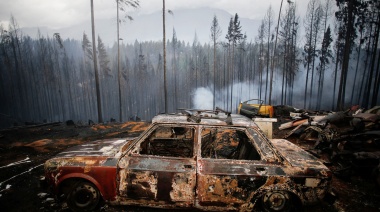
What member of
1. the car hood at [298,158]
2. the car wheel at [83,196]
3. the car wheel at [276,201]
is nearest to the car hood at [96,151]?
the car wheel at [83,196]

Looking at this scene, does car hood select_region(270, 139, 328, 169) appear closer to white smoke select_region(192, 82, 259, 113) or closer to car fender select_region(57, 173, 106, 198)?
car fender select_region(57, 173, 106, 198)

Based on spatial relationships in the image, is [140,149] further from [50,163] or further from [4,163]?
[4,163]

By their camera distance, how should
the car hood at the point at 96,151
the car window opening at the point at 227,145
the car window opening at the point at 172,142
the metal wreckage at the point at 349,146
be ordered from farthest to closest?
1. the metal wreckage at the point at 349,146
2. the car window opening at the point at 172,142
3. the car window opening at the point at 227,145
4. the car hood at the point at 96,151

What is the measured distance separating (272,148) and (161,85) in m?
63.2

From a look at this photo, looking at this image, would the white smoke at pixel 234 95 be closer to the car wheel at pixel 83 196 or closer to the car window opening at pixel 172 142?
the car window opening at pixel 172 142

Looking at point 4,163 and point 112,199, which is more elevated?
point 112,199

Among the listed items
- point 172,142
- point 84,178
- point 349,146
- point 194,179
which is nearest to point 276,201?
point 194,179

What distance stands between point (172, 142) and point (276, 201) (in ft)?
7.70

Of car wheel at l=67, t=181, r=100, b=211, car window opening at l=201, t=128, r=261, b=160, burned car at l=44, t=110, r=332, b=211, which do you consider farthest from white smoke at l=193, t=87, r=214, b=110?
car wheel at l=67, t=181, r=100, b=211

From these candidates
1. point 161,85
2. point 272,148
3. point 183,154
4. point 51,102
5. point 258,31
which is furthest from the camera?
point 161,85

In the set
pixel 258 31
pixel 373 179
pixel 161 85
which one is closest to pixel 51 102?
pixel 161 85

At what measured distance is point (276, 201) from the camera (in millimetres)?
3021

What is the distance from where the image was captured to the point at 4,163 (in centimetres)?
622

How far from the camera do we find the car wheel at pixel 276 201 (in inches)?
118
